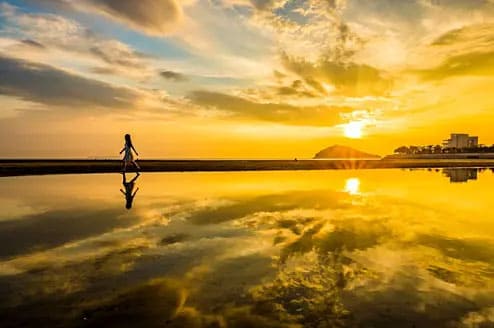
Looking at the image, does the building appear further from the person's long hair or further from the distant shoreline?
the person's long hair

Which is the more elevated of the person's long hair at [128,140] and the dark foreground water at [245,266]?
the person's long hair at [128,140]

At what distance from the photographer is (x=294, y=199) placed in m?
20.8

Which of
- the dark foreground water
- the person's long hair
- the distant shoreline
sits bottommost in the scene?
the dark foreground water

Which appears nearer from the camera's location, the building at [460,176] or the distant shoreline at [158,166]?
Answer: the building at [460,176]

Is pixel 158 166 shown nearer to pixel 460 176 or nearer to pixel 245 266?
pixel 460 176

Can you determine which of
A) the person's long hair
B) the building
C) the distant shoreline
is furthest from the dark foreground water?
the distant shoreline

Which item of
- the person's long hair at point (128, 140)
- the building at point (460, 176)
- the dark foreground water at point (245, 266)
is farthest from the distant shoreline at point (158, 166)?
the dark foreground water at point (245, 266)

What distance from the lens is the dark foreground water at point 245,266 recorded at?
6168 millimetres

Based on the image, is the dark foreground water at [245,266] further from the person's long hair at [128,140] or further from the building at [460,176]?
the building at [460,176]

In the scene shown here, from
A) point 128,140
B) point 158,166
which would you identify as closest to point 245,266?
point 128,140

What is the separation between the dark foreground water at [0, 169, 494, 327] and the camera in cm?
617

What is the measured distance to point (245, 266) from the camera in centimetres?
891

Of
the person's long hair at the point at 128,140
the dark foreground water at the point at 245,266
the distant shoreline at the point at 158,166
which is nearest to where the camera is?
the dark foreground water at the point at 245,266

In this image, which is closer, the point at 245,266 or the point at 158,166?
the point at 245,266
